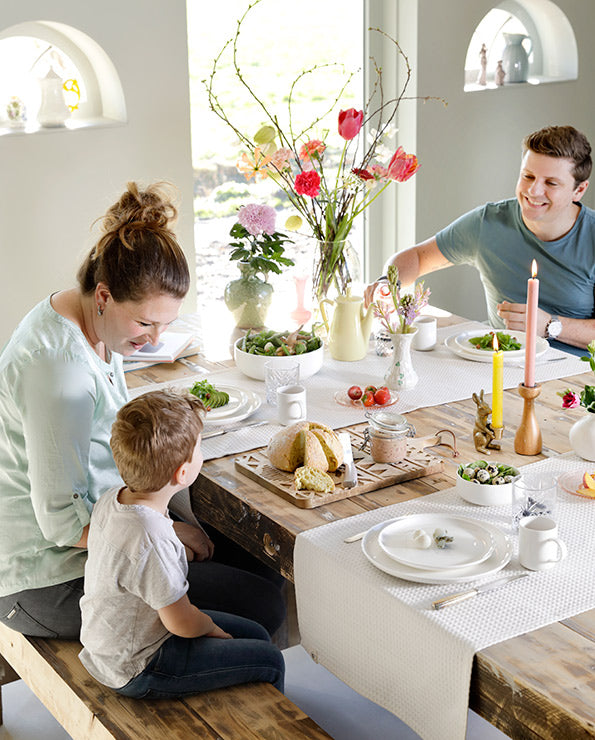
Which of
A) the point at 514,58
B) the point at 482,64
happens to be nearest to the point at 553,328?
the point at 482,64

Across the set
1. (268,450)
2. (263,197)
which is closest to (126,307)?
(268,450)

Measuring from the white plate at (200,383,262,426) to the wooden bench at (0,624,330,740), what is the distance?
0.56 m

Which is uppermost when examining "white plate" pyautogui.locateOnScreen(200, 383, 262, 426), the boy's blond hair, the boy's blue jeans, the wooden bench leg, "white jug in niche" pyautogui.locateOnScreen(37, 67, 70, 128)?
"white jug in niche" pyautogui.locateOnScreen(37, 67, 70, 128)

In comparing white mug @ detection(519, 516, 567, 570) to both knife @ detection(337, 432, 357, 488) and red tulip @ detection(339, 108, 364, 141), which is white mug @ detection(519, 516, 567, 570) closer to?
knife @ detection(337, 432, 357, 488)

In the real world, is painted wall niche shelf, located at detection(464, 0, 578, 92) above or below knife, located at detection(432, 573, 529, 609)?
above

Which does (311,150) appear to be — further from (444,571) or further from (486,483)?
(444,571)

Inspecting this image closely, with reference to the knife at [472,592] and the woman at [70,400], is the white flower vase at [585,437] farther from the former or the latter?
the woman at [70,400]

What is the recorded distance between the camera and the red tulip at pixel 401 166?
233cm

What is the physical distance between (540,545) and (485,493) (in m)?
0.22

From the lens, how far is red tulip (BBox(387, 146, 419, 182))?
233cm

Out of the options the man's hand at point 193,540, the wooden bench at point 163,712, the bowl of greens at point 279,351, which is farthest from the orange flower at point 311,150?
the wooden bench at point 163,712

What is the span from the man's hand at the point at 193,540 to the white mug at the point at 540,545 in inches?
31.2

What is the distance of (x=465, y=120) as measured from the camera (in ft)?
13.4

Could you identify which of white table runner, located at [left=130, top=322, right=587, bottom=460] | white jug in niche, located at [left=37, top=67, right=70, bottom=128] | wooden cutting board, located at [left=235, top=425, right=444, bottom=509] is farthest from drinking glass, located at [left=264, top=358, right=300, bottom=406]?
white jug in niche, located at [left=37, top=67, right=70, bottom=128]
